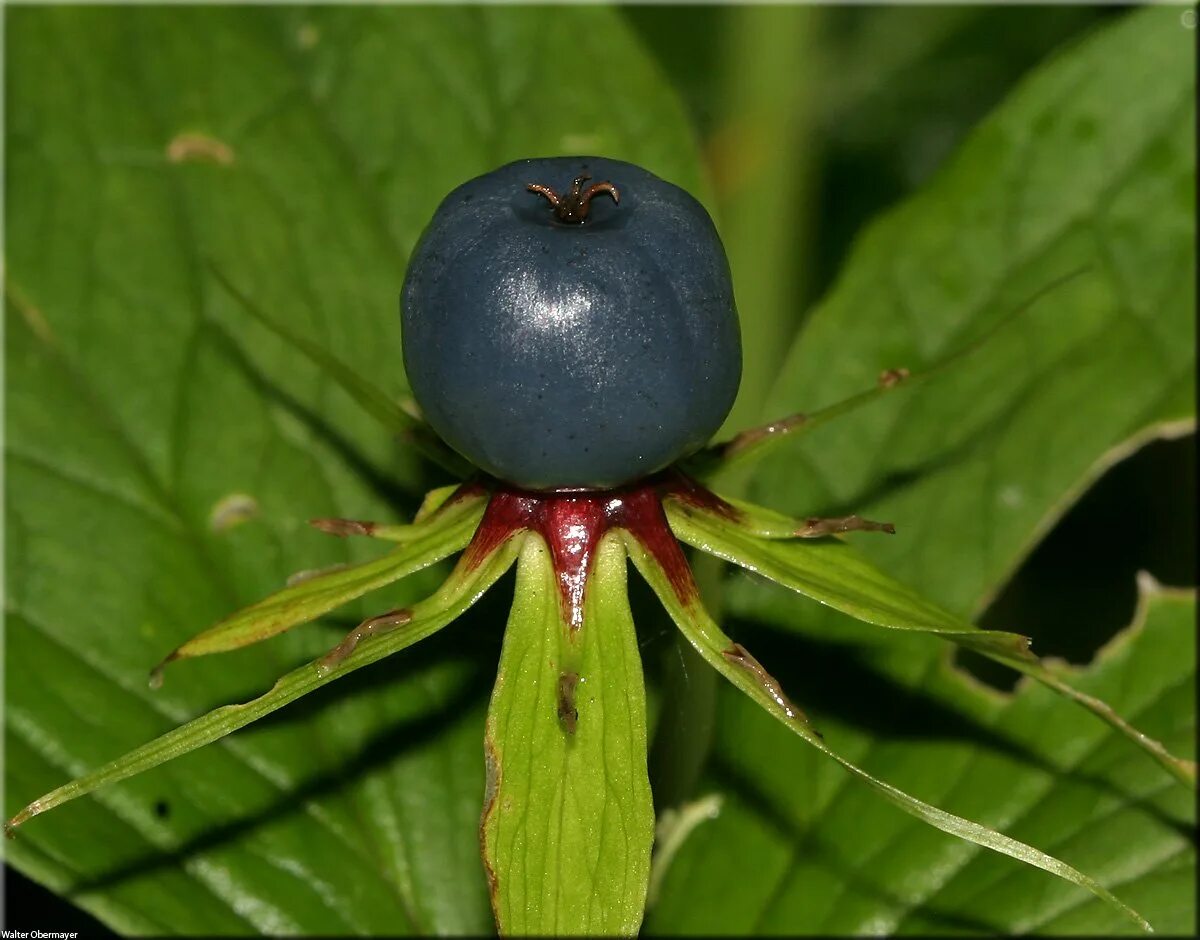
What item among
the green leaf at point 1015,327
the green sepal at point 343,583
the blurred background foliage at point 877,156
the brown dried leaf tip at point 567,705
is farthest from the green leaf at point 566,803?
the blurred background foliage at point 877,156

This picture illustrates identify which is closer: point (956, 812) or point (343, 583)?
point (343, 583)

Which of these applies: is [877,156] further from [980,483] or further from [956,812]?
[956,812]

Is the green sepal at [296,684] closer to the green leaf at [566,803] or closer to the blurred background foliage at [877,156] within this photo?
the green leaf at [566,803]

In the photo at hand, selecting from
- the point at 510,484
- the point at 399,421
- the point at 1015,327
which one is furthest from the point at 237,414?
the point at 1015,327

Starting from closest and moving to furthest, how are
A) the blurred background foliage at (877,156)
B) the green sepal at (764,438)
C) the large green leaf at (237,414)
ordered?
the green sepal at (764,438), the large green leaf at (237,414), the blurred background foliage at (877,156)

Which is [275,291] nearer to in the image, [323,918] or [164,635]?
[164,635]

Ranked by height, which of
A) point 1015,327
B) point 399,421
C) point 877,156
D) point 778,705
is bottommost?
point 778,705

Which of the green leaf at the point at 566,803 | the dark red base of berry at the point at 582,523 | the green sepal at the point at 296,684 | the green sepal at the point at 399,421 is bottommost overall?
the green leaf at the point at 566,803

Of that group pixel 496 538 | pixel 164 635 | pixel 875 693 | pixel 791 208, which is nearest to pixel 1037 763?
pixel 875 693
